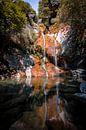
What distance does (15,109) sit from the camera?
56.9 ft

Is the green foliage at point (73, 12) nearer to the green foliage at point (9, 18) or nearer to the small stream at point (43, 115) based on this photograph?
the green foliage at point (9, 18)

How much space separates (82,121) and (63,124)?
1027 mm

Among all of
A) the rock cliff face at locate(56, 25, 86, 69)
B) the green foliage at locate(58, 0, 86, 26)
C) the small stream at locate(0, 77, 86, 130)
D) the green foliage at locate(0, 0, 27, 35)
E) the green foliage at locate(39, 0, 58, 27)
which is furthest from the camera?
the green foliage at locate(39, 0, 58, 27)

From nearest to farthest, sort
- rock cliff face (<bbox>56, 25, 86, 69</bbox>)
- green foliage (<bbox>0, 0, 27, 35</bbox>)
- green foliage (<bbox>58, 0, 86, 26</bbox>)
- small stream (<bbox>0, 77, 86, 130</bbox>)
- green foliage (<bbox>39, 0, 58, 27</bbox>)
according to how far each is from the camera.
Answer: small stream (<bbox>0, 77, 86, 130</bbox>) < green foliage (<bbox>58, 0, 86, 26</bbox>) < green foliage (<bbox>0, 0, 27, 35</bbox>) < rock cliff face (<bbox>56, 25, 86, 69</bbox>) < green foliage (<bbox>39, 0, 58, 27</bbox>)

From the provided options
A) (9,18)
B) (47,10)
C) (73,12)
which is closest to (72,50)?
(73,12)

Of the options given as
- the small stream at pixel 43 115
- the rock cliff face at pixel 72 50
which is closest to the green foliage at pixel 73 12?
the rock cliff face at pixel 72 50

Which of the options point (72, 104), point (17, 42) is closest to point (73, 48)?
point (17, 42)

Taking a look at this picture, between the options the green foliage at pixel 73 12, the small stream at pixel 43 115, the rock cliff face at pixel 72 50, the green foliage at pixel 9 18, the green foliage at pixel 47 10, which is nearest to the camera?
the small stream at pixel 43 115

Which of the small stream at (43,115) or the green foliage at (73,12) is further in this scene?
the green foliage at (73,12)

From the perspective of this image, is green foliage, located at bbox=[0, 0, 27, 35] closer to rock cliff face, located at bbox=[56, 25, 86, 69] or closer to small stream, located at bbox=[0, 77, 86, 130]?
rock cliff face, located at bbox=[56, 25, 86, 69]

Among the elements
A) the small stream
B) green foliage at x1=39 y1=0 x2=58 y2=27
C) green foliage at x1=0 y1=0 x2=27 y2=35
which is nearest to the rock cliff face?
green foliage at x1=0 y1=0 x2=27 y2=35

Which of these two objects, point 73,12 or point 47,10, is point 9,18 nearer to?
point 73,12

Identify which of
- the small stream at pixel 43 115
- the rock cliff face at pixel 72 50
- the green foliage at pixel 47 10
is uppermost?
the green foliage at pixel 47 10

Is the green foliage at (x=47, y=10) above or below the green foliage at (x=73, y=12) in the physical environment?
above
